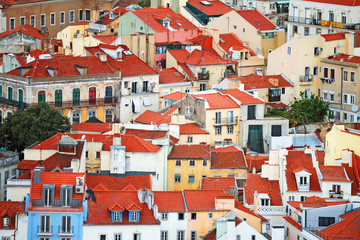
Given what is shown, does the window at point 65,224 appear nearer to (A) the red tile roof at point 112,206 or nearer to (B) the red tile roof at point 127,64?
(A) the red tile roof at point 112,206

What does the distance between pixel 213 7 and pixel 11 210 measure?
61.6 m

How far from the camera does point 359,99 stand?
132375 mm

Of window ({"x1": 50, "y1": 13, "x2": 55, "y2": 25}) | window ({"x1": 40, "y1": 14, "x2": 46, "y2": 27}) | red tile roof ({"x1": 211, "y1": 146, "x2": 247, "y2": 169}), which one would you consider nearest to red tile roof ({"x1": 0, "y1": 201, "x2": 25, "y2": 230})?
red tile roof ({"x1": 211, "y1": 146, "x2": 247, "y2": 169})

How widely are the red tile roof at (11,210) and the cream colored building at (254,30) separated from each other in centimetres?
5048

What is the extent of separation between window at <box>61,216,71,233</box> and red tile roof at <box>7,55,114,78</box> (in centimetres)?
3184

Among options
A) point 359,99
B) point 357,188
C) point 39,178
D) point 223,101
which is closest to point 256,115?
point 223,101

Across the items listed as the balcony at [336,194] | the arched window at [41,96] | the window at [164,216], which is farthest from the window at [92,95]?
the balcony at [336,194]

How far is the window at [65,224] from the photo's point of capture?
322ft

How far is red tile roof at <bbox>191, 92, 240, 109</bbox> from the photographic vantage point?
124000mm

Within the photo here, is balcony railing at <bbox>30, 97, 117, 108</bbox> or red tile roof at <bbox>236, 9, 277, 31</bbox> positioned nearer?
balcony railing at <bbox>30, 97, 117, 108</bbox>

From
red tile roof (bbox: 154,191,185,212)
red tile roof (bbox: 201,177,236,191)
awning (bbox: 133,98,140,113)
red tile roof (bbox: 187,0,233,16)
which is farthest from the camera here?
red tile roof (bbox: 187,0,233,16)

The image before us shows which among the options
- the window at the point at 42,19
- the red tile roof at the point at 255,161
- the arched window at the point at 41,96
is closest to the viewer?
the red tile roof at the point at 255,161

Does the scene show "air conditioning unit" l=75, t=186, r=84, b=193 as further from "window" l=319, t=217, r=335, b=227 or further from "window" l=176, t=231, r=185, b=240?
"window" l=319, t=217, r=335, b=227

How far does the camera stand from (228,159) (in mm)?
117062
